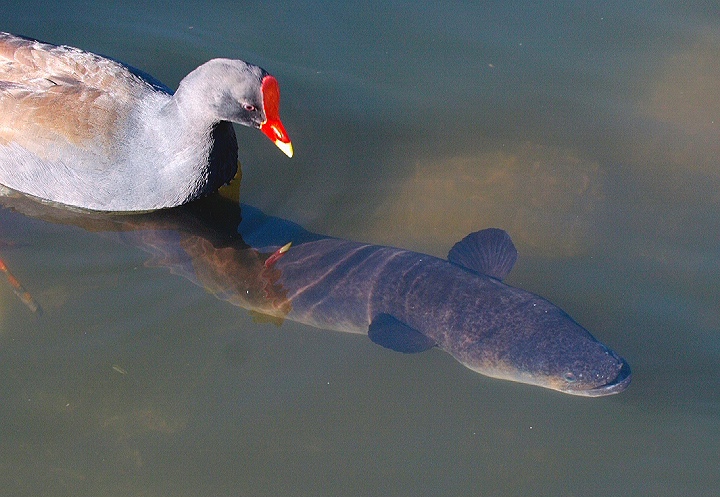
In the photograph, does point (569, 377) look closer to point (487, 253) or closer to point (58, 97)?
point (487, 253)

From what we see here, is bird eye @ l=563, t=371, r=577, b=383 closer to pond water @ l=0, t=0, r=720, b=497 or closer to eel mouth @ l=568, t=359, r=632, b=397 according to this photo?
eel mouth @ l=568, t=359, r=632, b=397

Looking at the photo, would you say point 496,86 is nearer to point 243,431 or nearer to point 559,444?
point 559,444

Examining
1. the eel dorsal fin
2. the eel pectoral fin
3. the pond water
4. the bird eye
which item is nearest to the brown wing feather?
the pond water

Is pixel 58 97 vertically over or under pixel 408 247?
over

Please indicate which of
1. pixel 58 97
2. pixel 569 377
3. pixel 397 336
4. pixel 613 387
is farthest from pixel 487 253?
pixel 58 97

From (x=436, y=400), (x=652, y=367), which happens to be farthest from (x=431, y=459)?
(x=652, y=367)

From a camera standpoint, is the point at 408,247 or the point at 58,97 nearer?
the point at 58,97

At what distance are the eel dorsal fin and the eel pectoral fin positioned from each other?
0.57 meters

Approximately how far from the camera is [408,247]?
521cm

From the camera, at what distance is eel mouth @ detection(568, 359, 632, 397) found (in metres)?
4.24

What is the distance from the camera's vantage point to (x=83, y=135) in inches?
194

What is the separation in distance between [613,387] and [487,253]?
42.5 inches

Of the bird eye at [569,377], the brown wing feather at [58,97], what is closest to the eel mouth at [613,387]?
the bird eye at [569,377]

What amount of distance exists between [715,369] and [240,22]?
4098 millimetres
